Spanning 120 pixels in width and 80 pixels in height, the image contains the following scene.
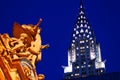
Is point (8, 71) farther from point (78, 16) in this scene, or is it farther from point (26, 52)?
point (78, 16)

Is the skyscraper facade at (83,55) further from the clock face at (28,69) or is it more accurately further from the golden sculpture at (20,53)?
the clock face at (28,69)

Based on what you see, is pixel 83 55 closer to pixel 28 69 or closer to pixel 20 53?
pixel 28 69

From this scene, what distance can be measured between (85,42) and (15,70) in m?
77.8

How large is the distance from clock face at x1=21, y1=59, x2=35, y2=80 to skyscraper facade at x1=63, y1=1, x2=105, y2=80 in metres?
69.3

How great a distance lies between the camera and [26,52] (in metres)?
9.80

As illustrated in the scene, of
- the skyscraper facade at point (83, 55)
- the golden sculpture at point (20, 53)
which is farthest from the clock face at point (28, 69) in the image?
the skyscraper facade at point (83, 55)

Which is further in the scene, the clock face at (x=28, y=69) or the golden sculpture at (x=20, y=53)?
the clock face at (x=28, y=69)

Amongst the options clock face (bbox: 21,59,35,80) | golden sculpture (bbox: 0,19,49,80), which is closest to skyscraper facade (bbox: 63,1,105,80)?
golden sculpture (bbox: 0,19,49,80)

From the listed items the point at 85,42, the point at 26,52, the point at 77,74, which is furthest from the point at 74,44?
the point at 26,52

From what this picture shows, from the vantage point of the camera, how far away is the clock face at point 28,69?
9.50 meters

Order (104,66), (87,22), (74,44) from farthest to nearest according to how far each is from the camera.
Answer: (87,22)
(74,44)
(104,66)

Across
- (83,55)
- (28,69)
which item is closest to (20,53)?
(28,69)

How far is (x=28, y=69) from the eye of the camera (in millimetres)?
9727

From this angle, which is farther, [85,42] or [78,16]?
[78,16]
